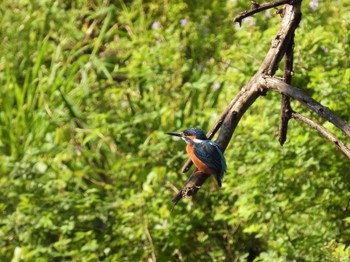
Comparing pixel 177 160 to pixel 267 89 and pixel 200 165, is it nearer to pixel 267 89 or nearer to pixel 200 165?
pixel 267 89

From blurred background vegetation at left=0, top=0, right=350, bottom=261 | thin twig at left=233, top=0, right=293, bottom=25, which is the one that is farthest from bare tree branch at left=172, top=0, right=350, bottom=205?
blurred background vegetation at left=0, top=0, right=350, bottom=261

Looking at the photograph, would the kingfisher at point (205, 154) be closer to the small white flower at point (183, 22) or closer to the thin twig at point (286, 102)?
the thin twig at point (286, 102)

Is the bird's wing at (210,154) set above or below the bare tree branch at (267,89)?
below

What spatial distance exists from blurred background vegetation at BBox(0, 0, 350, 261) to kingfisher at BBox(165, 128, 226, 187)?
144 centimetres

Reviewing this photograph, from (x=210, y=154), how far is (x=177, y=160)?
2633 mm

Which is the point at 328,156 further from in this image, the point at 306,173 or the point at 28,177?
the point at 28,177

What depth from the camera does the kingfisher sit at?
191 cm

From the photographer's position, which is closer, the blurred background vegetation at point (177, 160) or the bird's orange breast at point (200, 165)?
the bird's orange breast at point (200, 165)

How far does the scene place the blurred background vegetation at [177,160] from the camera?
12.9 feet

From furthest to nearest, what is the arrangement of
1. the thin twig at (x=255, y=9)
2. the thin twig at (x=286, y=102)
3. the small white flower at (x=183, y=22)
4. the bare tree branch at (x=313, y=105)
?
the small white flower at (x=183, y=22)
the thin twig at (x=286, y=102)
the thin twig at (x=255, y=9)
the bare tree branch at (x=313, y=105)

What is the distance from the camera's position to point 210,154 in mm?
1925

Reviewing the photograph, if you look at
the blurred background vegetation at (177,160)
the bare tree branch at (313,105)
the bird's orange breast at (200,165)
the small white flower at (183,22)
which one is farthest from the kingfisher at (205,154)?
the small white flower at (183,22)

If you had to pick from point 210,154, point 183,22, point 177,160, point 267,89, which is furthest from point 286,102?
point 183,22

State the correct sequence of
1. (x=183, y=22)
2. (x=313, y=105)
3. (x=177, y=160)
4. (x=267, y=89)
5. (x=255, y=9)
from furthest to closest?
1. (x=183, y=22)
2. (x=177, y=160)
3. (x=267, y=89)
4. (x=255, y=9)
5. (x=313, y=105)
